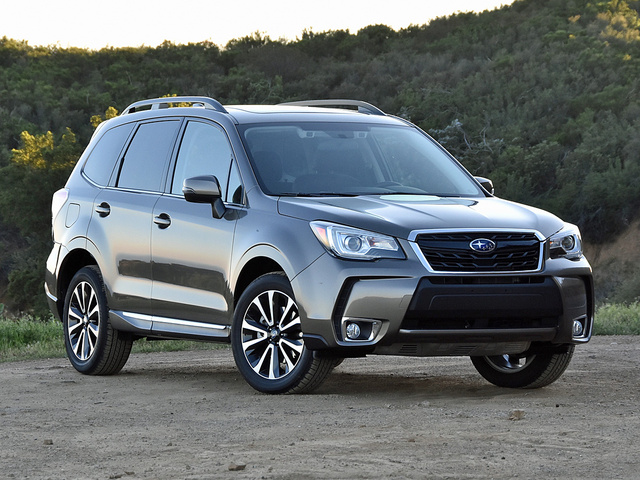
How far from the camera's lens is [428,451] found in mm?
5418

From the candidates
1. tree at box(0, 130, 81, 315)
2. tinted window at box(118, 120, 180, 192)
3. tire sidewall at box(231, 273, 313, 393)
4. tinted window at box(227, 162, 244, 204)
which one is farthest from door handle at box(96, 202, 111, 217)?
tree at box(0, 130, 81, 315)

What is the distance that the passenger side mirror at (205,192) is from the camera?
784 cm

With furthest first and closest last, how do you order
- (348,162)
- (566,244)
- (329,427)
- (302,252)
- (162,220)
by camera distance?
(162,220) < (348,162) < (566,244) < (302,252) < (329,427)

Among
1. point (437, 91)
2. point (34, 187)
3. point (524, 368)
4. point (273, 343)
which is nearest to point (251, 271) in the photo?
point (273, 343)

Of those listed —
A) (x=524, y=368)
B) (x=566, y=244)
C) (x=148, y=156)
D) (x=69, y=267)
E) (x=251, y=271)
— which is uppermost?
(x=148, y=156)

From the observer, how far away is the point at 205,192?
7848 mm

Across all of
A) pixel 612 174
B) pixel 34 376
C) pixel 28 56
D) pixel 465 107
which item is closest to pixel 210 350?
pixel 34 376

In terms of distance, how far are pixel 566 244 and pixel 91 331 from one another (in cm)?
396

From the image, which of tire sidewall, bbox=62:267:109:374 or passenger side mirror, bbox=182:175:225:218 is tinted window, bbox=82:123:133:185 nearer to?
tire sidewall, bbox=62:267:109:374

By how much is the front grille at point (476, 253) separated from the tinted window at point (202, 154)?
1817 millimetres

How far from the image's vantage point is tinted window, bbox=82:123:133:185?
954cm

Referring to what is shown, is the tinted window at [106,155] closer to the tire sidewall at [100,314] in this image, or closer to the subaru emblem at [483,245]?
the tire sidewall at [100,314]

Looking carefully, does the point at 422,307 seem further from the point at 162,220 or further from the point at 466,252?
the point at 162,220

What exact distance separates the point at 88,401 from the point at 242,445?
240 centimetres
